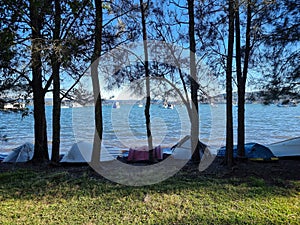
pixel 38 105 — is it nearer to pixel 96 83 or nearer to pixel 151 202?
pixel 96 83

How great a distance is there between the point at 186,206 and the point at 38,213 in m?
1.66

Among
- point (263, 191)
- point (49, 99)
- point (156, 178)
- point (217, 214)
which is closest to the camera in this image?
point (217, 214)

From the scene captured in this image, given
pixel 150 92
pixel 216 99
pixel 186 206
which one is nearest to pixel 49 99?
pixel 150 92

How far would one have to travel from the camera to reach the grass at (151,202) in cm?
260

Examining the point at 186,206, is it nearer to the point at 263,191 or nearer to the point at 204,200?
the point at 204,200

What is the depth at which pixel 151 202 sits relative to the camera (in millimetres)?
3006

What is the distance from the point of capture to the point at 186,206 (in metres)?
2.89

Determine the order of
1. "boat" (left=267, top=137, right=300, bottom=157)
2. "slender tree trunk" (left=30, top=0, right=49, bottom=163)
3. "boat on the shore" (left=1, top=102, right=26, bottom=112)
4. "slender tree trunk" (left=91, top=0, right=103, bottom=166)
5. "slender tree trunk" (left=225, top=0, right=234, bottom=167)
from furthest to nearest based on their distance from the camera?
"boat" (left=267, top=137, right=300, bottom=157)
"boat on the shore" (left=1, top=102, right=26, bottom=112)
"slender tree trunk" (left=30, top=0, right=49, bottom=163)
"slender tree trunk" (left=225, top=0, right=234, bottom=167)
"slender tree trunk" (left=91, top=0, right=103, bottom=166)

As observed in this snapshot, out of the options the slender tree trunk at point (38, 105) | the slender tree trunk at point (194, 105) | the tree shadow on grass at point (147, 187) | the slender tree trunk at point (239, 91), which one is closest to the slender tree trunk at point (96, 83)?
the tree shadow on grass at point (147, 187)

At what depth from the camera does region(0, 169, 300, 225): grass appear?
8.54 feet


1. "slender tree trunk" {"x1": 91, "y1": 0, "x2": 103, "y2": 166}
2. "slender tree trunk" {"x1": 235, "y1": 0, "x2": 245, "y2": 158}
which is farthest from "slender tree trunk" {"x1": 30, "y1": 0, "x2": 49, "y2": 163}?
"slender tree trunk" {"x1": 235, "y1": 0, "x2": 245, "y2": 158}

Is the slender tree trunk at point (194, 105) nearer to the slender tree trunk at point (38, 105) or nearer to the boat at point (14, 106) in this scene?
the slender tree trunk at point (38, 105)

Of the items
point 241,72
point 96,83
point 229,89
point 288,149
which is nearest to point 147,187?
point 96,83

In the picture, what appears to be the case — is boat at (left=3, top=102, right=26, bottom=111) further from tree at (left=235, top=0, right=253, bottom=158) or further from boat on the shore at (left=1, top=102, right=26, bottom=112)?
tree at (left=235, top=0, right=253, bottom=158)
